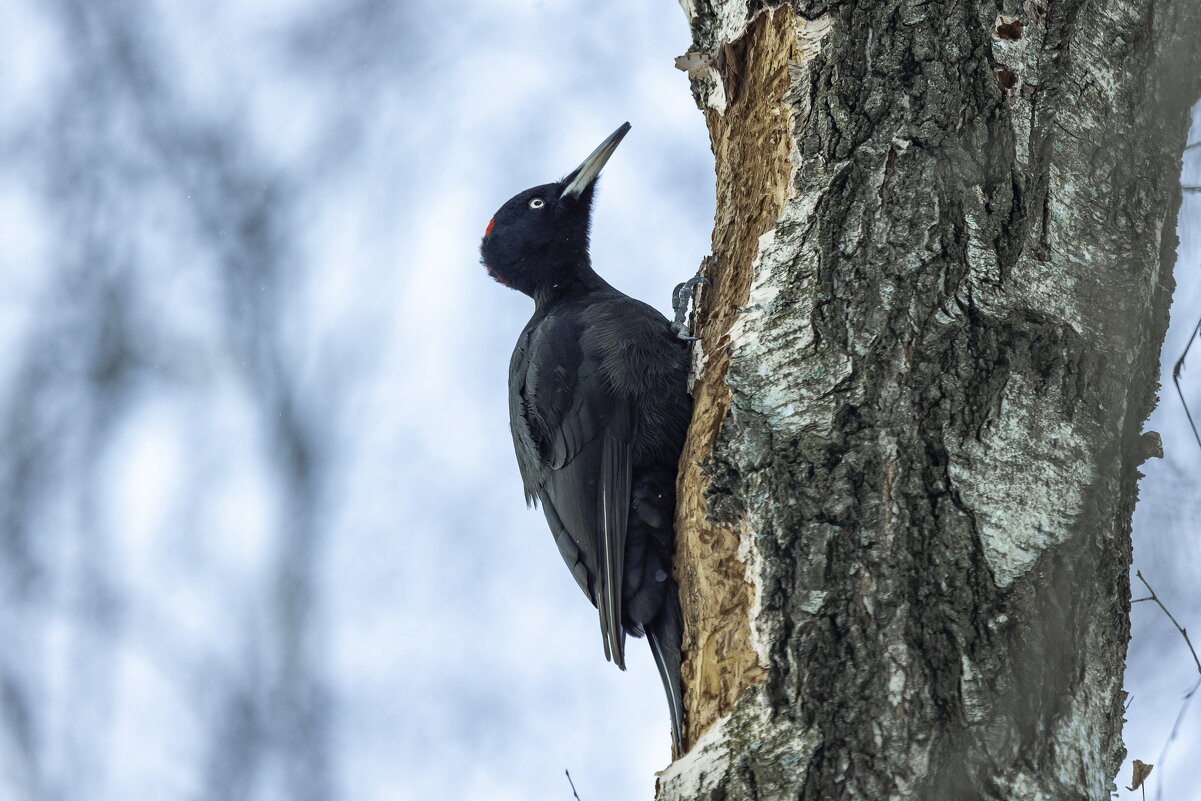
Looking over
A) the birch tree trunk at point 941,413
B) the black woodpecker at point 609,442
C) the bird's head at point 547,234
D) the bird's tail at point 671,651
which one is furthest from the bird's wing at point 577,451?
the birch tree trunk at point 941,413

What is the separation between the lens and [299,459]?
9.91 feet

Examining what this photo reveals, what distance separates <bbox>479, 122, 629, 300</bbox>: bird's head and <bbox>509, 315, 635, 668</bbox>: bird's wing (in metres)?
0.47

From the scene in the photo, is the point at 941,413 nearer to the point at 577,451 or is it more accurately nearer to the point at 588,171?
the point at 577,451

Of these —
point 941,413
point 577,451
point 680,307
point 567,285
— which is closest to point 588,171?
point 567,285

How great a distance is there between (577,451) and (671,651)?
0.81m

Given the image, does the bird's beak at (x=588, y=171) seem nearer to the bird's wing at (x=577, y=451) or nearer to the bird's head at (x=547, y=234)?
the bird's head at (x=547, y=234)

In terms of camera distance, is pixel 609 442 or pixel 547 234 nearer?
pixel 609 442

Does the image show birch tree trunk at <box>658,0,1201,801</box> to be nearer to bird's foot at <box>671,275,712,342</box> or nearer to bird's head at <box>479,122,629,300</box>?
bird's foot at <box>671,275,712,342</box>

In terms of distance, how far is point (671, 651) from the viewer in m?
2.27

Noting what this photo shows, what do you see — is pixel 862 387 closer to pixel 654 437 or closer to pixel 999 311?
pixel 999 311

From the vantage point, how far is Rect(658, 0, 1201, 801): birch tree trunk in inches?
58.8

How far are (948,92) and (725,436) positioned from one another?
73cm

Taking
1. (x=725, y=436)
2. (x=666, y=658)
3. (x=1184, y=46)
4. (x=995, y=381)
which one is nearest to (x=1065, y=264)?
(x=995, y=381)

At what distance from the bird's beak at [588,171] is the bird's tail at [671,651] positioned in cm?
186
